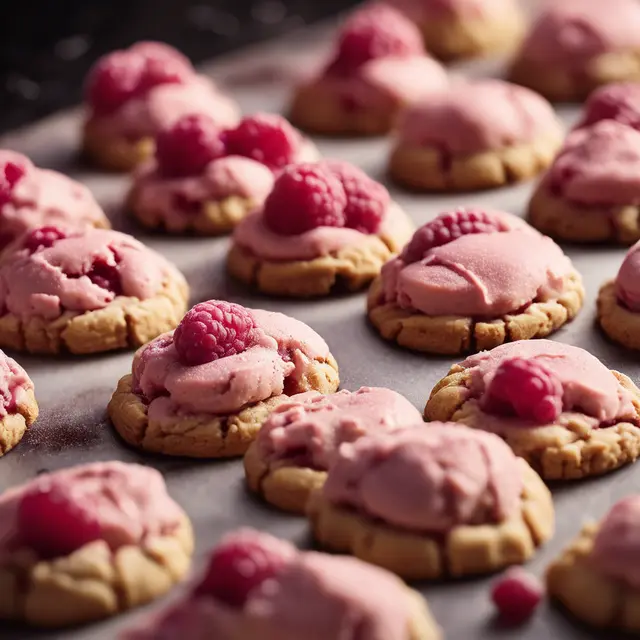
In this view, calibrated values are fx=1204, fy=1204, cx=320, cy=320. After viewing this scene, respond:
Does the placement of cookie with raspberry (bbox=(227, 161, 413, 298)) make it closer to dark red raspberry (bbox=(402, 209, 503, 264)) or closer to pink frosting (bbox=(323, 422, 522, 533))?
dark red raspberry (bbox=(402, 209, 503, 264))

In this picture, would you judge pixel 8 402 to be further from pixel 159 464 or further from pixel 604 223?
pixel 604 223

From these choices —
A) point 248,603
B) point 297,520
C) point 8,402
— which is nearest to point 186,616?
point 248,603

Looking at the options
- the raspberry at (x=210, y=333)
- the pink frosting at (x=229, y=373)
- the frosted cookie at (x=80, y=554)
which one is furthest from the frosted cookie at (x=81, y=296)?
the frosted cookie at (x=80, y=554)

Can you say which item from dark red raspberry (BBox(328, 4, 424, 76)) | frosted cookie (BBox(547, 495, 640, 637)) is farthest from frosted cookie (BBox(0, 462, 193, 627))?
dark red raspberry (BBox(328, 4, 424, 76))

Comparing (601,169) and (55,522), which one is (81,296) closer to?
(55,522)

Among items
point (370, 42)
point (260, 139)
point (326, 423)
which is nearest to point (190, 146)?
point (260, 139)

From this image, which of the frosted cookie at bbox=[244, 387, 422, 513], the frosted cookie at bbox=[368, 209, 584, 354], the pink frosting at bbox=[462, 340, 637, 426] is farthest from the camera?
the frosted cookie at bbox=[368, 209, 584, 354]

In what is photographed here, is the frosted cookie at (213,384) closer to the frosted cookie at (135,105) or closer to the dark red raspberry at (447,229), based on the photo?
the dark red raspberry at (447,229)
